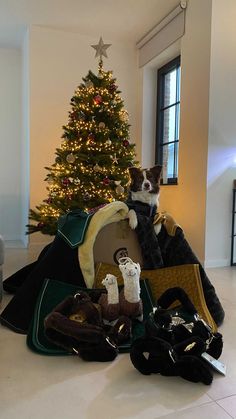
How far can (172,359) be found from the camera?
1.25 meters

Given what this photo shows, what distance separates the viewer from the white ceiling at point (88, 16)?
11.7 feet

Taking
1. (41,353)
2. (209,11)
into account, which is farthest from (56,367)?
(209,11)

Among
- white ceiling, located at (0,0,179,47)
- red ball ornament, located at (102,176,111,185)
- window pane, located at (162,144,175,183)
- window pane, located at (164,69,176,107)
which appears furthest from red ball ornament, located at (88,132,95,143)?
window pane, located at (164,69,176,107)

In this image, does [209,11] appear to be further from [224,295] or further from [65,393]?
[65,393]

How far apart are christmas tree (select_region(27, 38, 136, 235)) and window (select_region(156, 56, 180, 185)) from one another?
1108 mm

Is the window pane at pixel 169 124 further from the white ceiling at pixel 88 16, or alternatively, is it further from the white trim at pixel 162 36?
the white ceiling at pixel 88 16

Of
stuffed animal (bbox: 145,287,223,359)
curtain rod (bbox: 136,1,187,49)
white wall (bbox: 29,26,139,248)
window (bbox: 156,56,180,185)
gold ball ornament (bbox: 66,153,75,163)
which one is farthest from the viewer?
window (bbox: 156,56,180,185)

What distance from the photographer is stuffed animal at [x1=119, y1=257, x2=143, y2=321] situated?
158 centimetres

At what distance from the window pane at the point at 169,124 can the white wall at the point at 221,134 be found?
1.10 m

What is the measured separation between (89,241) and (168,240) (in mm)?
503

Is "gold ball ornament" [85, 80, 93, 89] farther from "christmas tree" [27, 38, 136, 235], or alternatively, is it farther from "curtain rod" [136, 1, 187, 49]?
"curtain rod" [136, 1, 187, 49]

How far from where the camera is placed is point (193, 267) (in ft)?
5.98

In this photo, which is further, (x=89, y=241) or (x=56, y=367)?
(x=89, y=241)

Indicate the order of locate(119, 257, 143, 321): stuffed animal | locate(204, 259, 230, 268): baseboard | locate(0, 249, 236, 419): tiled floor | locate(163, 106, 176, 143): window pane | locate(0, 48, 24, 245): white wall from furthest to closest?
locate(0, 48, 24, 245): white wall
locate(163, 106, 176, 143): window pane
locate(204, 259, 230, 268): baseboard
locate(119, 257, 143, 321): stuffed animal
locate(0, 249, 236, 419): tiled floor
